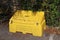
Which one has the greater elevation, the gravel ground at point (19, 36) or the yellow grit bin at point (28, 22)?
the yellow grit bin at point (28, 22)

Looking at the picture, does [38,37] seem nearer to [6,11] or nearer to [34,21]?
[34,21]

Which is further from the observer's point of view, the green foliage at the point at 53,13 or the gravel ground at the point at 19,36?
the green foliage at the point at 53,13

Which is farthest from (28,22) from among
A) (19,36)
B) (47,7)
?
(47,7)

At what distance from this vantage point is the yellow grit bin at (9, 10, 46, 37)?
497cm

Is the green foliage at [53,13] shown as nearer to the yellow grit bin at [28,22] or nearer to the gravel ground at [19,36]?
the yellow grit bin at [28,22]

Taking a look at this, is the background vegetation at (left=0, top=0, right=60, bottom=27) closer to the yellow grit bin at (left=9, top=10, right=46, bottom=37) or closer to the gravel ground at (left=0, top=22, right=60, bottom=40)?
the yellow grit bin at (left=9, top=10, right=46, bottom=37)

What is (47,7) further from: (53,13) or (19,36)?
(19,36)

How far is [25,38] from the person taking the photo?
5012 mm

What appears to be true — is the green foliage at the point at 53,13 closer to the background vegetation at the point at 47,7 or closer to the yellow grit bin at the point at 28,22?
the background vegetation at the point at 47,7

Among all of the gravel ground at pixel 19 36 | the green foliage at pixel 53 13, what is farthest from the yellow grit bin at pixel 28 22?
the green foliage at pixel 53 13

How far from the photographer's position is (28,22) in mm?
5086

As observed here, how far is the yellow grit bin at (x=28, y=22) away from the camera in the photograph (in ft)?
16.3

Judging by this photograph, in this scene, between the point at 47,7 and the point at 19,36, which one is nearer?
the point at 19,36

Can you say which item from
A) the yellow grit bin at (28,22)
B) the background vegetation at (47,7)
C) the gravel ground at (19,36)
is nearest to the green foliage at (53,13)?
the background vegetation at (47,7)
